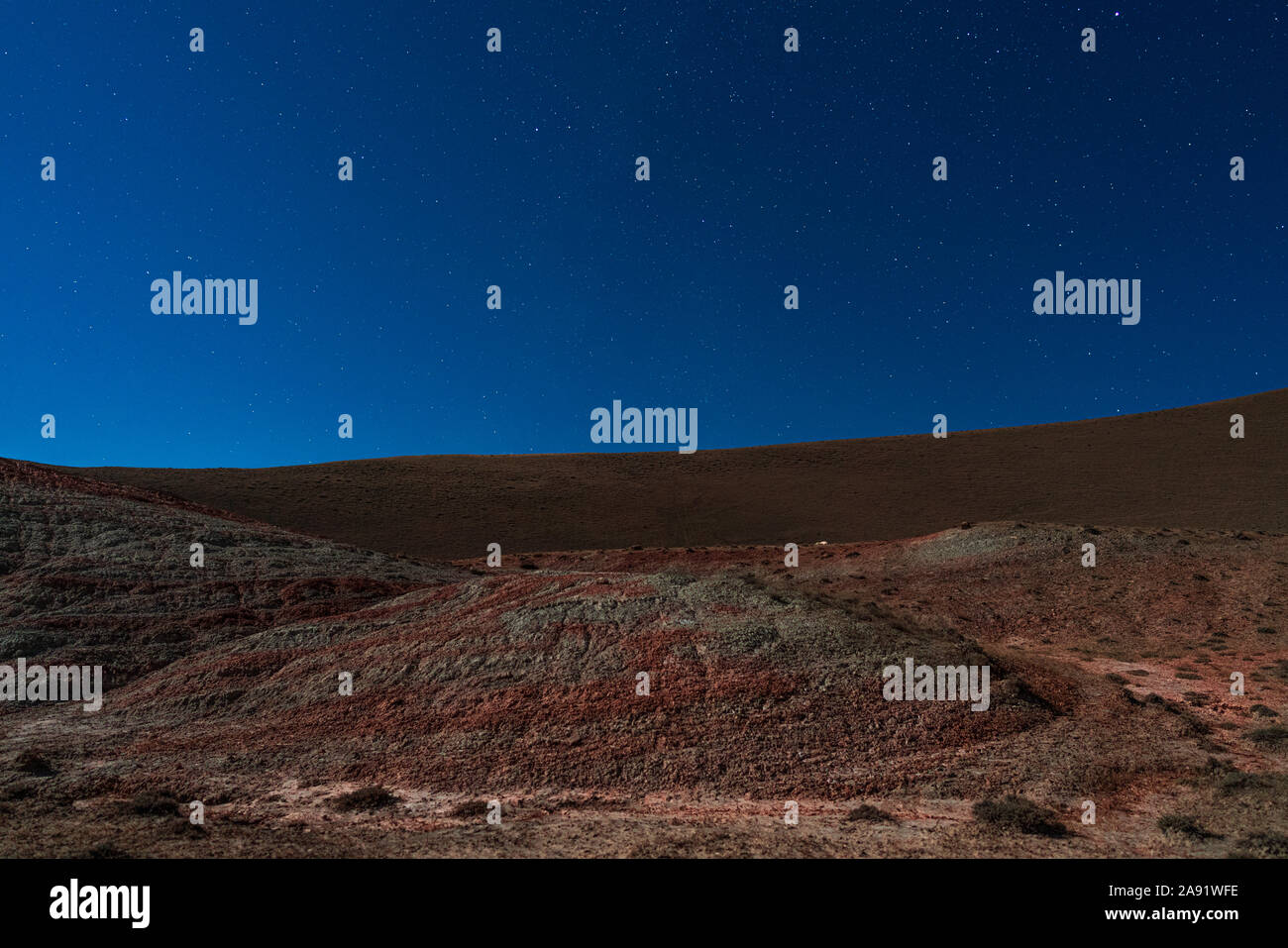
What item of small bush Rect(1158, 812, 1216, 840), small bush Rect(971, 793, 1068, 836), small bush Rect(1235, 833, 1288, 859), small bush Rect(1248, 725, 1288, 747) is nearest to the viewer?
small bush Rect(1235, 833, 1288, 859)

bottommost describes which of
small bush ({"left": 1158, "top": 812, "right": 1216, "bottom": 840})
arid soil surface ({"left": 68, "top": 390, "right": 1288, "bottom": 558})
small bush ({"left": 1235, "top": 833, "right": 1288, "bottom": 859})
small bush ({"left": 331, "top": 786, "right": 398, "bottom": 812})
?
small bush ({"left": 331, "top": 786, "right": 398, "bottom": 812})

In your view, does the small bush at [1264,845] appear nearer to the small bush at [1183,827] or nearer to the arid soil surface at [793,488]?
the small bush at [1183,827]

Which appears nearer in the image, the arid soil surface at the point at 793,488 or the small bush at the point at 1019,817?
the small bush at the point at 1019,817

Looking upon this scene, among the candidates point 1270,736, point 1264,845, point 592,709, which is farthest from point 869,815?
point 1270,736

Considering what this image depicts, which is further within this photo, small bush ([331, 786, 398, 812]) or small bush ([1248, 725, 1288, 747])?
small bush ([1248, 725, 1288, 747])

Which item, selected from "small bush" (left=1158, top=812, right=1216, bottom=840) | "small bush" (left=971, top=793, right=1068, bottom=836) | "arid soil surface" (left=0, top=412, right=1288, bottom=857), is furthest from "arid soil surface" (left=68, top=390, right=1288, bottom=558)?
"small bush" (left=971, top=793, right=1068, bottom=836)

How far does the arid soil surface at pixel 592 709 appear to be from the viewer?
10.6m

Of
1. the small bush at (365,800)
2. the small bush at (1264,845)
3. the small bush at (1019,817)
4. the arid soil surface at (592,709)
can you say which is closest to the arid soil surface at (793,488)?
the arid soil surface at (592,709)

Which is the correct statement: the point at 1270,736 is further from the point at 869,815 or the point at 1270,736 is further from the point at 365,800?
the point at 365,800

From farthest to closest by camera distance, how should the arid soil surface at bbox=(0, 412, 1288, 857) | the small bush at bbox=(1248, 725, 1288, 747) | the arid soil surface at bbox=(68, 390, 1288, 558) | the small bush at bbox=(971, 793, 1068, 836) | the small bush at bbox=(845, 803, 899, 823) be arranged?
the arid soil surface at bbox=(68, 390, 1288, 558)
the small bush at bbox=(1248, 725, 1288, 747)
the small bush at bbox=(845, 803, 899, 823)
the arid soil surface at bbox=(0, 412, 1288, 857)
the small bush at bbox=(971, 793, 1068, 836)

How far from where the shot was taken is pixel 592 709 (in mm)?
15609

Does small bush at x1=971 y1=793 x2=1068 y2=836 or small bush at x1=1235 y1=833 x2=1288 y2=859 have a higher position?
small bush at x1=1235 y1=833 x2=1288 y2=859

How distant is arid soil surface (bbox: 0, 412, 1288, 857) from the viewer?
1064cm

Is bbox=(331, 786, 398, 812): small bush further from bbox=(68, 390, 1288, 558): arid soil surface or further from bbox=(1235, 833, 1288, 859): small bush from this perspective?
bbox=(68, 390, 1288, 558): arid soil surface
